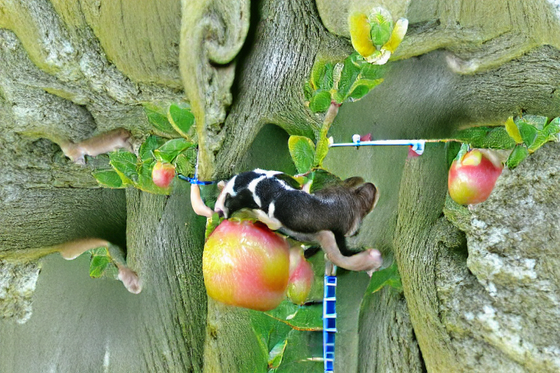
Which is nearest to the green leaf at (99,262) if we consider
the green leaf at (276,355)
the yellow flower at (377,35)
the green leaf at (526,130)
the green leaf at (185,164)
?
the green leaf at (185,164)

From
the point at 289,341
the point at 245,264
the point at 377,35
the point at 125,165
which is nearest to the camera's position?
the point at 377,35

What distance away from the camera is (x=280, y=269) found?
2.29 ft

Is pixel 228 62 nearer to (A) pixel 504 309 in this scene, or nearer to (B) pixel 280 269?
(B) pixel 280 269

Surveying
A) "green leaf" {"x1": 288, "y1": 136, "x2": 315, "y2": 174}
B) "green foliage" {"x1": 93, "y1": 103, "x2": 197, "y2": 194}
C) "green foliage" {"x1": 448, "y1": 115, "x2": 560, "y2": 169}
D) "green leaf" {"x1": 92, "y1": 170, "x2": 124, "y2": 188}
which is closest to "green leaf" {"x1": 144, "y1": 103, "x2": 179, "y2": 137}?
"green foliage" {"x1": 93, "y1": 103, "x2": 197, "y2": 194}

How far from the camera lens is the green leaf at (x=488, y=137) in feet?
2.26

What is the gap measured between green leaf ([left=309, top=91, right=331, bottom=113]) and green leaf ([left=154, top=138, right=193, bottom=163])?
0.72ft

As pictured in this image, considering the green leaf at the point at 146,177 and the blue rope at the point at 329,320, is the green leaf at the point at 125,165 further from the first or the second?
the blue rope at the point at 329,320

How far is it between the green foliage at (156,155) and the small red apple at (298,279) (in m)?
0.24

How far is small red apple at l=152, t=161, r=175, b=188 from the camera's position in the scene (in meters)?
0.88

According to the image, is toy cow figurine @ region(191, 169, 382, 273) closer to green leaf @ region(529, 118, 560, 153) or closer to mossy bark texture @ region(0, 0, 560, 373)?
mossy bark texture @ region(0, 0, 560, 373)

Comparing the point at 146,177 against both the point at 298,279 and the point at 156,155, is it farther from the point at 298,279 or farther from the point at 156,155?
the point at 298,279

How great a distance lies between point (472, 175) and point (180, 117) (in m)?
0.42

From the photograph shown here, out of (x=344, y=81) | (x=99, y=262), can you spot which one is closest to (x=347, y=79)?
(x=344, y=81)

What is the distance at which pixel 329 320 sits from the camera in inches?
28.7
